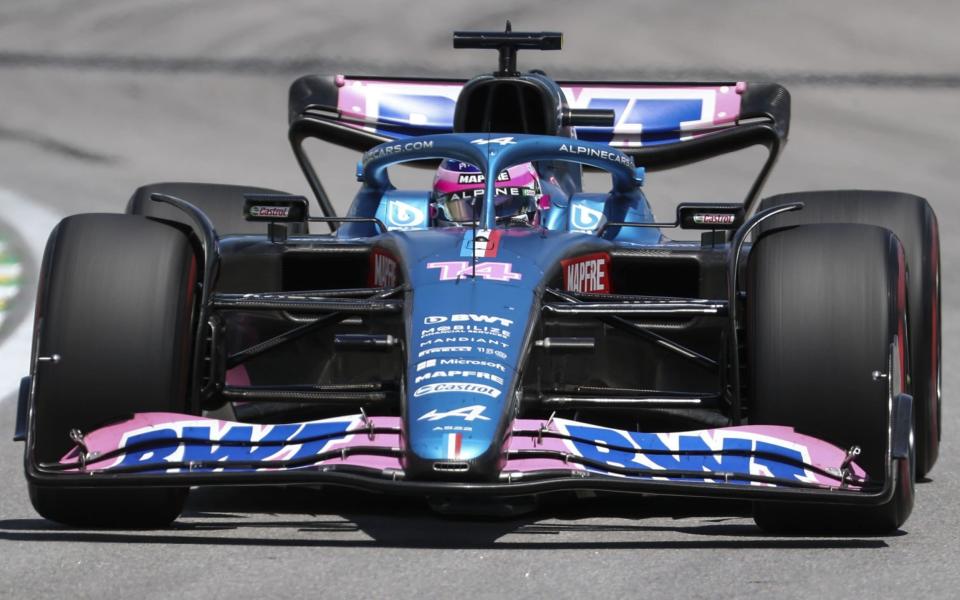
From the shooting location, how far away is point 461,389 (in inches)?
238

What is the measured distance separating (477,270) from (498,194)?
185cm

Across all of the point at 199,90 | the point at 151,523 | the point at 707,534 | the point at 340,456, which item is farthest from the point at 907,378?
the point at 199,90

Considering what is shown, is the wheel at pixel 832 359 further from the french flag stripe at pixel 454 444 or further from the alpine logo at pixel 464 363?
the french flag stripe at pixel 454 444

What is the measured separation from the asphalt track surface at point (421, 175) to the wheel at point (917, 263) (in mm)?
258

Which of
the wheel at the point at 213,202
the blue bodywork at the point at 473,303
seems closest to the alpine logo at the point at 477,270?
the blue bodywork at the point at 473,303

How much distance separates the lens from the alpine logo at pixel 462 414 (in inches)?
233

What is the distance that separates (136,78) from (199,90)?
0.99m

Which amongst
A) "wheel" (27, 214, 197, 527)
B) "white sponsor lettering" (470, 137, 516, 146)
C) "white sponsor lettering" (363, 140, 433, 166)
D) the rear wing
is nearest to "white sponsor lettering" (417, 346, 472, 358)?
"wheel" (27, 214, 197, 527)

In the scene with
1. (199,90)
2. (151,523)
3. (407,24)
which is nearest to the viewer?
(151,523)

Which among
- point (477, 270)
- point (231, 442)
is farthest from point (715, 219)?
point (231, 442)

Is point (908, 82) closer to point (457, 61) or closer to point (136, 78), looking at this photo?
point (457, 61)

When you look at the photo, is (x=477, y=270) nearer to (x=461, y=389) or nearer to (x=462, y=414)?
(x=461, y=389)

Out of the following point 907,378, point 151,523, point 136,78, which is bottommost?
point 151,523

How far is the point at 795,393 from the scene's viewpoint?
628 centimetres
